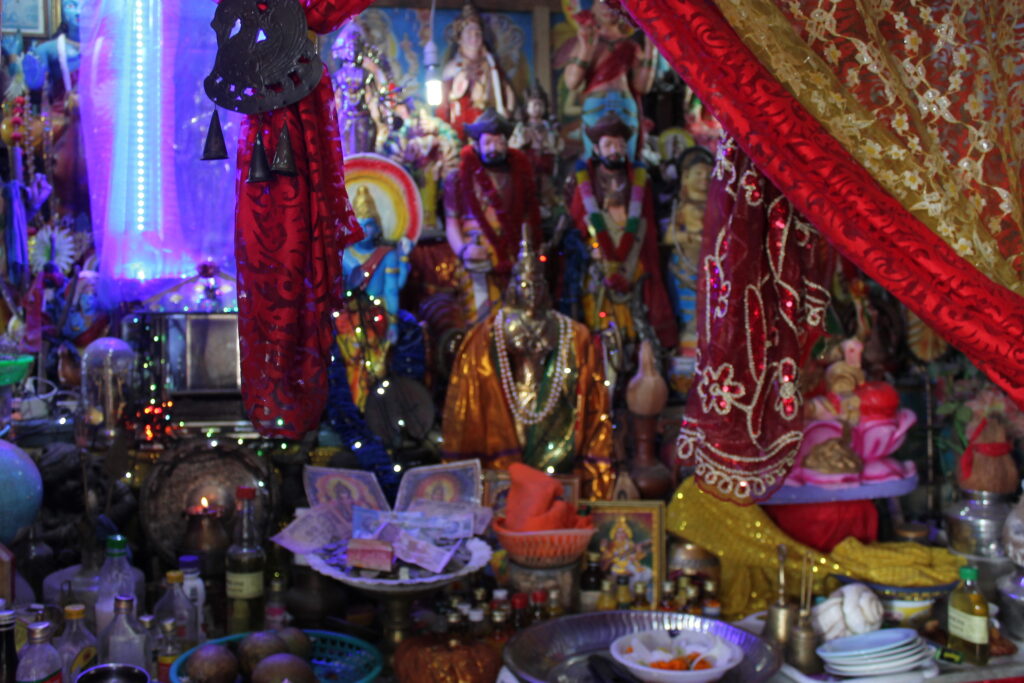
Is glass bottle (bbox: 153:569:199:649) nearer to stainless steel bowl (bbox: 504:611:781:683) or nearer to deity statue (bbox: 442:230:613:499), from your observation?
stainless steel bowl (bbox: 504:611:781:683)

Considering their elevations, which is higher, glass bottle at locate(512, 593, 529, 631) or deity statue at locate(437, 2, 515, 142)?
deity statue at locate(437, 2, 515, 142)

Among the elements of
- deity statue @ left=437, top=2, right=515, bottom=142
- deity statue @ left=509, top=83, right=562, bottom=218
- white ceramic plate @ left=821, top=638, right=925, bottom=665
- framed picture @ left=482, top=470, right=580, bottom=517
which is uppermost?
deity statue @ left=437, top=2, right=515, bottom=142

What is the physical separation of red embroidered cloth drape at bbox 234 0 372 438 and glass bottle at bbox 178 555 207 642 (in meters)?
0.79

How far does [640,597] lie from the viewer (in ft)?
9.86

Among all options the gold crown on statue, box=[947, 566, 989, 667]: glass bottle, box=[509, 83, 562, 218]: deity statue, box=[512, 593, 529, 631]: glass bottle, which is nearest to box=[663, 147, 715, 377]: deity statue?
box=[509, 83, 562, 218]: deity statue

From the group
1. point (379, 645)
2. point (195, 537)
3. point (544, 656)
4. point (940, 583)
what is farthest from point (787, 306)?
point (195, 537)

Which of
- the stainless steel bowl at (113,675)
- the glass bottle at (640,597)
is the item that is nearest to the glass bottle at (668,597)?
the glass bottle at (640,597)

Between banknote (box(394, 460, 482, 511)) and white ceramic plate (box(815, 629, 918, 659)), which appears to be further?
banknote (box(394, 460, 482, 511))

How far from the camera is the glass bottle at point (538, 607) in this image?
281 centimetres

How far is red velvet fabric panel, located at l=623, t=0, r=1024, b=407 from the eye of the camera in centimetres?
207

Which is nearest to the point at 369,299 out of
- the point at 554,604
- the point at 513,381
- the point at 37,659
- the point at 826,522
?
the point at 513,381

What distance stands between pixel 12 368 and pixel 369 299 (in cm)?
173

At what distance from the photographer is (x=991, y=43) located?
7.34ft

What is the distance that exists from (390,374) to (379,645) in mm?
1303
